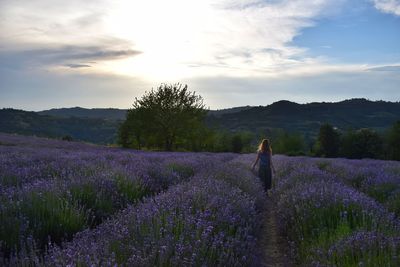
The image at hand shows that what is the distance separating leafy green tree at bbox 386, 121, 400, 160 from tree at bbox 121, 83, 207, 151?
28.8 meters

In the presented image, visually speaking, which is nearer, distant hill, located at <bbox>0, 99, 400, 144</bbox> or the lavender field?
the lavender field

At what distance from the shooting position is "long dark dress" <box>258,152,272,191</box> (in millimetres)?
10516

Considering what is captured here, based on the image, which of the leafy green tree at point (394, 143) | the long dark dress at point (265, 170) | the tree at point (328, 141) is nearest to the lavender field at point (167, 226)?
the long dark dress at point (265, 170)

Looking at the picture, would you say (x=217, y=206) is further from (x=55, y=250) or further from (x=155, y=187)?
(x=155, y=187)

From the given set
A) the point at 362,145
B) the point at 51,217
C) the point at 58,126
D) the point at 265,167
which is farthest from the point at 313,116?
the point at 51,217

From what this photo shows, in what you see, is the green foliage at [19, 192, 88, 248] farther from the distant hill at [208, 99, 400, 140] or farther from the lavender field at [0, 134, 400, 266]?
the distant hill at [208, 99, 400, 140]

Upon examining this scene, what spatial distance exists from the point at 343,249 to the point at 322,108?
7694 inches

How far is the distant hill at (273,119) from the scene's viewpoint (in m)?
145

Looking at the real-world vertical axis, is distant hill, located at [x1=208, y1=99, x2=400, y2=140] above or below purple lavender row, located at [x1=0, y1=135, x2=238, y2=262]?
above

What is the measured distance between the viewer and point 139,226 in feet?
10.3

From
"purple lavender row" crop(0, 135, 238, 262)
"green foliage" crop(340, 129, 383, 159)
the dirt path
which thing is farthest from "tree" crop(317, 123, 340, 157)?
"purple lavender row" crop(0, 135, 238, 262)

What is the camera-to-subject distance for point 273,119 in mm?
172625

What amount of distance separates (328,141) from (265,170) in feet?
142

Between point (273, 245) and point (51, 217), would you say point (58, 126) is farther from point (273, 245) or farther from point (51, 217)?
point (51, 217)
